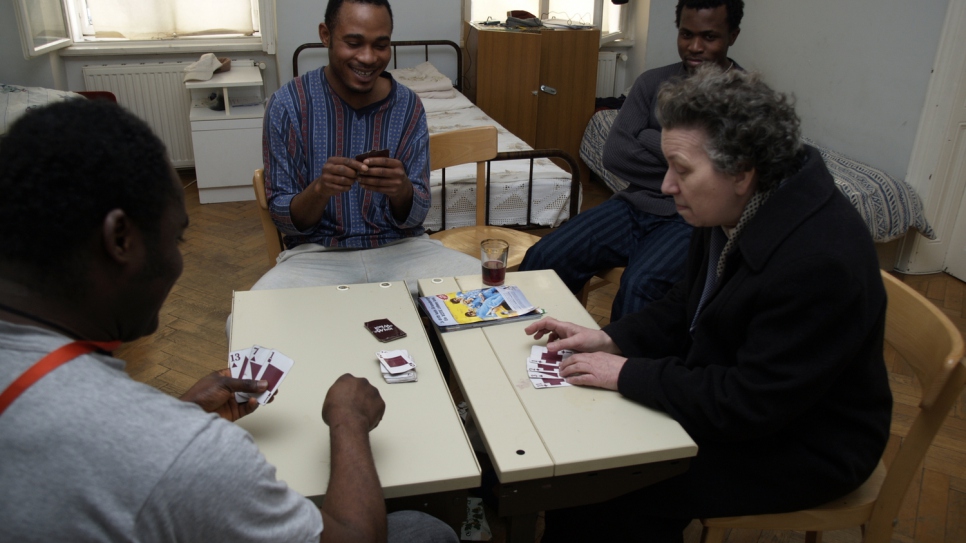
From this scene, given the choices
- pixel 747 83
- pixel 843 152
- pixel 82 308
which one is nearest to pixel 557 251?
pixel 747 83

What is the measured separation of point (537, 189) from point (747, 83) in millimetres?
1879

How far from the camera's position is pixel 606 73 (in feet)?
18.3

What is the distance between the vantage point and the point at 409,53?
5.30m

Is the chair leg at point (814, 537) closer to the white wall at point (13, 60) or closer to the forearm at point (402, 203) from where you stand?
the forearm at point (402, 203)

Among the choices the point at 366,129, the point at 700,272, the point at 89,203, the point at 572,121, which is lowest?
the point at 572,121

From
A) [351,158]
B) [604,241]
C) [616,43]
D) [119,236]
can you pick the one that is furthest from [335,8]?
[616,43]

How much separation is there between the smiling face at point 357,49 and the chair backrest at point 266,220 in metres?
0.37

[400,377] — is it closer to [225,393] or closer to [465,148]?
[225,393]

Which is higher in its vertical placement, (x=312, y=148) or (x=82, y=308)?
(x=82, y=308)

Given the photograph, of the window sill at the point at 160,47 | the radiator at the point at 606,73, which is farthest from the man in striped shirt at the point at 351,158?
the radiator at the point at 606,73

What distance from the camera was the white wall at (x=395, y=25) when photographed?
16.2ft

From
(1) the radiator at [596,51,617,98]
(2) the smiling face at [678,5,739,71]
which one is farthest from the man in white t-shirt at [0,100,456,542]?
(1) the radiator at [596,51,617,98]

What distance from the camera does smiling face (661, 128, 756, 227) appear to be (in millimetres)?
1362

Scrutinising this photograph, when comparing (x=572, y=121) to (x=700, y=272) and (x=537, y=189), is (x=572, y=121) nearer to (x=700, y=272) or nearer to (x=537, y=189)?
(x=537, y=189)
